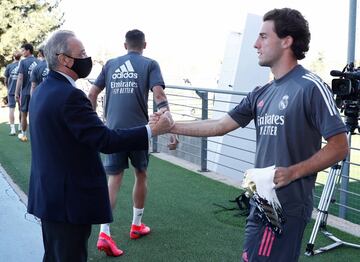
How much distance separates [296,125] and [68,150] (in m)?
1.23

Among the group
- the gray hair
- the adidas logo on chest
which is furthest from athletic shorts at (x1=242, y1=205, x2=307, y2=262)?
the adidas logo on chest

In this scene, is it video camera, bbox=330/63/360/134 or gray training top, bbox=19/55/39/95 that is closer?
video camera, bbox=330/63/360/134

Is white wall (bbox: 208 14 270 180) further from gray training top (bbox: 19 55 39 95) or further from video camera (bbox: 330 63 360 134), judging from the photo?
video camera (bbox: 330 63 360 134)

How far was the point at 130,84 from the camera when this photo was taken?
14.1ft

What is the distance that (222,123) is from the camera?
291 centimetres

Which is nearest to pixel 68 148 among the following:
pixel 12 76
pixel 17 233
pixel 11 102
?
pixel 17 233

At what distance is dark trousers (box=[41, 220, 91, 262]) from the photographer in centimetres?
260

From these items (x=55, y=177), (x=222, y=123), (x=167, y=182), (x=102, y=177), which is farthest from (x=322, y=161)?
(x=167, y=182)

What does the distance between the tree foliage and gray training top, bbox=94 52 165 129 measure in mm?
17359

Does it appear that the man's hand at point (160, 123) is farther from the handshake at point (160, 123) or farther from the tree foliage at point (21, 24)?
the tree foliage at point (21, 24)

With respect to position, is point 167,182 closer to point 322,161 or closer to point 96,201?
point 96,201

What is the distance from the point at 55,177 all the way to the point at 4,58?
1972 centimetres

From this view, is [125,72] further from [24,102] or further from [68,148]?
[24,102]

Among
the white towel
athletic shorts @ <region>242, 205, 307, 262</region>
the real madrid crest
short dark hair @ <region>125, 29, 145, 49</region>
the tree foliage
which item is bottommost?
athletic shorts @ <region>242, 205, 307, 262</region>
